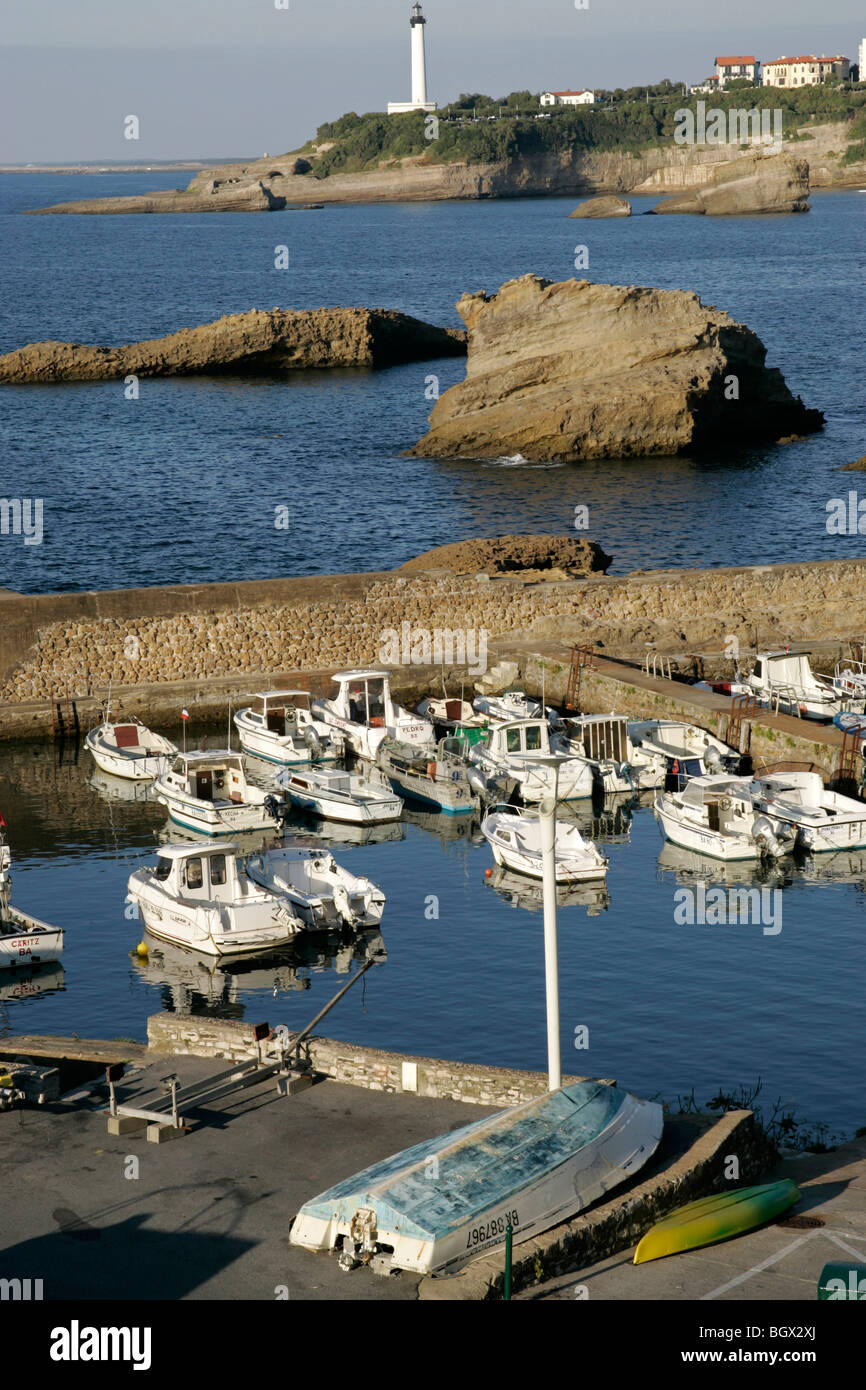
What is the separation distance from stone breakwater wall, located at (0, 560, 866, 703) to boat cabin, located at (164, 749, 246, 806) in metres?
6.02

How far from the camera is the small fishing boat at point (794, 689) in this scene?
40344 millimetres

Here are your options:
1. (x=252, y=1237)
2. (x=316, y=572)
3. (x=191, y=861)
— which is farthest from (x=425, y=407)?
(x=252, y=1237)

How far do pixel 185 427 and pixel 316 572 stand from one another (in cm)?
3449

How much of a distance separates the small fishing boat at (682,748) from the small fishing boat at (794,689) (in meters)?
2.86

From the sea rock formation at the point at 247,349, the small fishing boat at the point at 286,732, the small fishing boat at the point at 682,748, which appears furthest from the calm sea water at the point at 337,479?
the small fishing boat at the point at 682,748

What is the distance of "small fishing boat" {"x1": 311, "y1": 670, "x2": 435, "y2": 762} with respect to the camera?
38.7 m

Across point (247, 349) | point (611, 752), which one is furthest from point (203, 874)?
point (247, 349)

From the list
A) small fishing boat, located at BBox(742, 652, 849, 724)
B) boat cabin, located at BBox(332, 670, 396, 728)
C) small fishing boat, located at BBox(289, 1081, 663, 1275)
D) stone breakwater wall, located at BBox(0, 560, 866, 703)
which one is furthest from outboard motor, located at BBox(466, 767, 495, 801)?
small fishing boat, located at BBox(289, 1081, 663, 1275)

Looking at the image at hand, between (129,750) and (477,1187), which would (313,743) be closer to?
(129,750)

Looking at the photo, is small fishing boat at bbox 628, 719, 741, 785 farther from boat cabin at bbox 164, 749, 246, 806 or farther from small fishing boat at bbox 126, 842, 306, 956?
small fishing boat at bbox 126, 842, 306, 956

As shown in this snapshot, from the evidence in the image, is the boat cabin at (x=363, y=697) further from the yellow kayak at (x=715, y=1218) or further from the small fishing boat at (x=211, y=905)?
the yellow kayak at (x=715, y=1218)

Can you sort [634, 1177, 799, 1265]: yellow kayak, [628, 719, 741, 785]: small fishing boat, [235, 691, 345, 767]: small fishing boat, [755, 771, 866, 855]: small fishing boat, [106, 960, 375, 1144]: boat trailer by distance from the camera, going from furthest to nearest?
[235, 691, 345, 767]: small fishing boat
[628, 719, 741, 785]: small fishing boat
[755, 771, 866, 855]: small fishing boat
[106, 960, 375, 1144]: boat trailer
[634, 1177, 799, 1265]: yellow kayak

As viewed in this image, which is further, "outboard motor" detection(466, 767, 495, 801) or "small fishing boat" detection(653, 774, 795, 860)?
"outboard motor" detection(466, 767, 495, 801)
